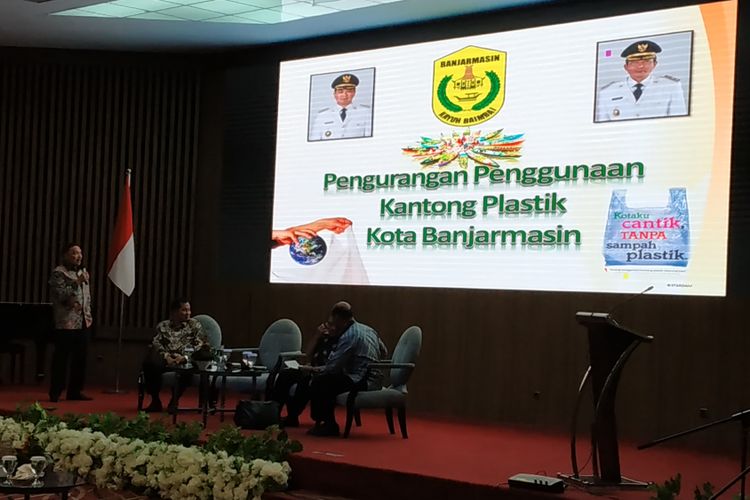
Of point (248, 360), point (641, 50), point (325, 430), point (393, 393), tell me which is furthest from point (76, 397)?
point (641, 50)

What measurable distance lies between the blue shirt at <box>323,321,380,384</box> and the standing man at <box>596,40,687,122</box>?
263 centimetres

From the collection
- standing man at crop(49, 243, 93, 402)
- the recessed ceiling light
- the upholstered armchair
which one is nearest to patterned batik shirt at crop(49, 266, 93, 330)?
standing man at crop(49, 243, 93, 402)

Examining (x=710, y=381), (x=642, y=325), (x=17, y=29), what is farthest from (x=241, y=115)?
(x=710, y=381)

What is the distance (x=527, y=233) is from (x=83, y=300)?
12.3 feet

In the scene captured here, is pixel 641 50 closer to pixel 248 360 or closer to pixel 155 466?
pixel 248 360

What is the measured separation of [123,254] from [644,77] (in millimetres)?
4899

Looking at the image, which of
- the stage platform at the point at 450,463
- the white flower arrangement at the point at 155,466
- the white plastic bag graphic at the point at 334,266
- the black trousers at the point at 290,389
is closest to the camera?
the stage platform at the point at 450,463

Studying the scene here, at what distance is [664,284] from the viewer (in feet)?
23.7

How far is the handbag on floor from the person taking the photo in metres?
6.85

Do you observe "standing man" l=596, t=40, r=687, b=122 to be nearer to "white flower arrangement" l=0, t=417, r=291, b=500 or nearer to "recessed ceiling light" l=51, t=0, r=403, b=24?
"recessed ceiling light" l=51, t=0, r=403, b=24

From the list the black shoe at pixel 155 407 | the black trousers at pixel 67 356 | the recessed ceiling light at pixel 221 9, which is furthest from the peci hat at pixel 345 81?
the black shoe at pixel 155 407

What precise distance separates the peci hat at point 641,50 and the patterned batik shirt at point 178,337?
3981 millimetres

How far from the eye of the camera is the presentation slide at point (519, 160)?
7152 mm

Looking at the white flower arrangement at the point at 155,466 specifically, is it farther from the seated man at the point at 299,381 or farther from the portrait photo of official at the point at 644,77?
the portrait photo of official at the point at 644,77
